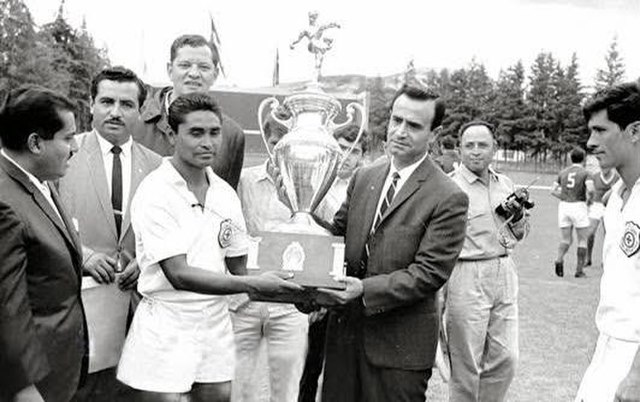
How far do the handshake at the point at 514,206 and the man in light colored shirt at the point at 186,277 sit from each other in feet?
7.64

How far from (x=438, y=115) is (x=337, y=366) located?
128cm

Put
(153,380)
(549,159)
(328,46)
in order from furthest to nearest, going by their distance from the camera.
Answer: (549,159) < (328,46) < (153,380)

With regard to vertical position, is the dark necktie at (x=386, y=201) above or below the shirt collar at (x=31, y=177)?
below

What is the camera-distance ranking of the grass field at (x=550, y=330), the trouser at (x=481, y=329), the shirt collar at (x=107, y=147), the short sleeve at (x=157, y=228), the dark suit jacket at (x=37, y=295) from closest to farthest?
1. the dark suit jacket at (x=37, y=295)
2. the short sleeve at (x=157, y=228)
3. the shirt collar at (x=107, y=147)
4. the trouser at (x=481, y=329)
5. the grass field at (x=550, y=330)

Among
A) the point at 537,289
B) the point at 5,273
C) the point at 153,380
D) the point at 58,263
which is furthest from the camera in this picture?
the point at 537,289

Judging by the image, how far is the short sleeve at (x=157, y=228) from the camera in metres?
3.29

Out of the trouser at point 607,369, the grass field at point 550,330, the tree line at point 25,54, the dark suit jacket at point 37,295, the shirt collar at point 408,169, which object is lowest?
the grass field at point 550,330

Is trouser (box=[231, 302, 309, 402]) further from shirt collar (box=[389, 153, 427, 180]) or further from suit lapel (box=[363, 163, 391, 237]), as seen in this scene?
shirt collar (box=[389, 153, 427, 180])

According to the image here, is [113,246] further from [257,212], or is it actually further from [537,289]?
[537,289]

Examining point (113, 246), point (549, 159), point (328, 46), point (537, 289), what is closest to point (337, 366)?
point (113, 246)

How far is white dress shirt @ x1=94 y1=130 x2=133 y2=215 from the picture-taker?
401cm

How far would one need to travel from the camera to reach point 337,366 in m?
3.71

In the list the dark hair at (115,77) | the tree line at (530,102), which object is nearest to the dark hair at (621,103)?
the dark hair at (115,77)

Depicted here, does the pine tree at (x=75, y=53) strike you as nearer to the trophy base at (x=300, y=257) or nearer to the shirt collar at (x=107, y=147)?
the shirt collar at (x=107, y=147)
